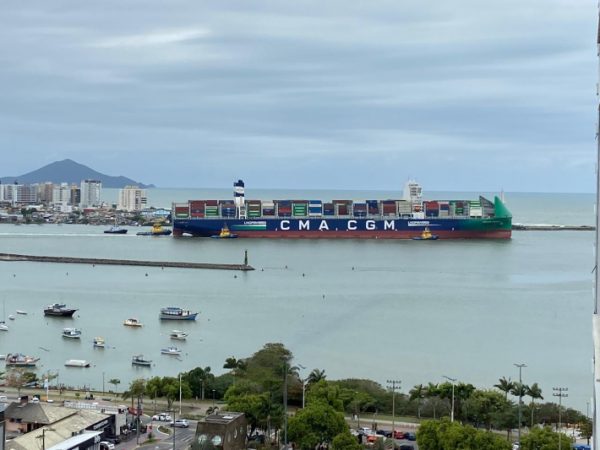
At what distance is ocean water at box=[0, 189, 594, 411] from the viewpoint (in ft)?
32.9

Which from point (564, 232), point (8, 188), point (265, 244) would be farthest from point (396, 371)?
point (8, 188)

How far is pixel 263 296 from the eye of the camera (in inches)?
617

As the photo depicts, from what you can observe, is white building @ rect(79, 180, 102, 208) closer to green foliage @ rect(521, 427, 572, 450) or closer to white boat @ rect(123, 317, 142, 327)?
white boat @ rect(123, 317, 142, 327)

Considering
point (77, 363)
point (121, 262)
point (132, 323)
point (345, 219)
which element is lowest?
point (77, 363)

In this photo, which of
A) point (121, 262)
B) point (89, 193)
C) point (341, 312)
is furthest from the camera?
point (89, 193)

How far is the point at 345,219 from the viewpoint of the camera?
3009cm

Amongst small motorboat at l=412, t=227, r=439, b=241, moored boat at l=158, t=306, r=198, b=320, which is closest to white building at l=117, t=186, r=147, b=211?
small motorboat at l=412, t=227, r=439, b=241

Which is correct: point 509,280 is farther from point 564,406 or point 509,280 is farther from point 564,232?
point 564,232

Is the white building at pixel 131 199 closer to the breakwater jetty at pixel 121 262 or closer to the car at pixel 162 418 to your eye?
the breakwater jetty at pixel 121 262

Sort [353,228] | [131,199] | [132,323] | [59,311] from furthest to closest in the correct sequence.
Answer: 1. [131,199]
2. [353,228]
3. [59,311]
4. [132,323]

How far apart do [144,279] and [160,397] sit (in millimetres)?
10572

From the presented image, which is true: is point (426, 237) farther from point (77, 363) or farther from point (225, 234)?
point (77, 363)

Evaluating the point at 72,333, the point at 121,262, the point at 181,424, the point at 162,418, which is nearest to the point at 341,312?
the point at 72,333

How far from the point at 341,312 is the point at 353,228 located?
16300 millimetres
